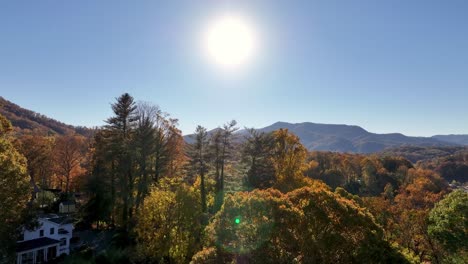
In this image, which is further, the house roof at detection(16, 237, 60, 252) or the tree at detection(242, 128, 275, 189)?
the tree at detection(242, 128, 275, 189)

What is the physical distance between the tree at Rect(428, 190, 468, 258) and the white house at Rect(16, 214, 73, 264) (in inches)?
1227

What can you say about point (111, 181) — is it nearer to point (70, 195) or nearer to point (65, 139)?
point (70, 195)

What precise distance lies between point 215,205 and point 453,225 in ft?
67.9

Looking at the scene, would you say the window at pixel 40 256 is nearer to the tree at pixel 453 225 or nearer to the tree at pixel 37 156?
the tree at pixel 37 156

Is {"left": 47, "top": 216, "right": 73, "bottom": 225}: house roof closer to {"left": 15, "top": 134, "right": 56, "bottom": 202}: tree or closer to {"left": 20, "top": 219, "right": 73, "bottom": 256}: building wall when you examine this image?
{"left": 20, "top": 219, "right": 73, "bottom": 256}: building wall

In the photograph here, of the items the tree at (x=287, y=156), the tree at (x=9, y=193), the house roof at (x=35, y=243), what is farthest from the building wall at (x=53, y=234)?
the tree at (x=287, y=156)

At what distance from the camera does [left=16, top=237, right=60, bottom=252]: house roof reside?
25.6 m

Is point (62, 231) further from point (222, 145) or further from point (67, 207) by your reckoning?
point (222, 145)

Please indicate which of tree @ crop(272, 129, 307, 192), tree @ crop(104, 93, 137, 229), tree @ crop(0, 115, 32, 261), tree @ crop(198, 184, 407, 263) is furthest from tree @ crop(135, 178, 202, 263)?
tree @ crop(272, 129, 307, 192)

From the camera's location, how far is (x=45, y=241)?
90.4 feet

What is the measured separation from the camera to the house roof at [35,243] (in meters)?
25.6

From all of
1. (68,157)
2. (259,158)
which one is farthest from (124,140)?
(68,157)

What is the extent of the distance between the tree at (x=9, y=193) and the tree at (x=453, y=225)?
25172 mm

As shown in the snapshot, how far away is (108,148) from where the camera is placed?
2920cm
